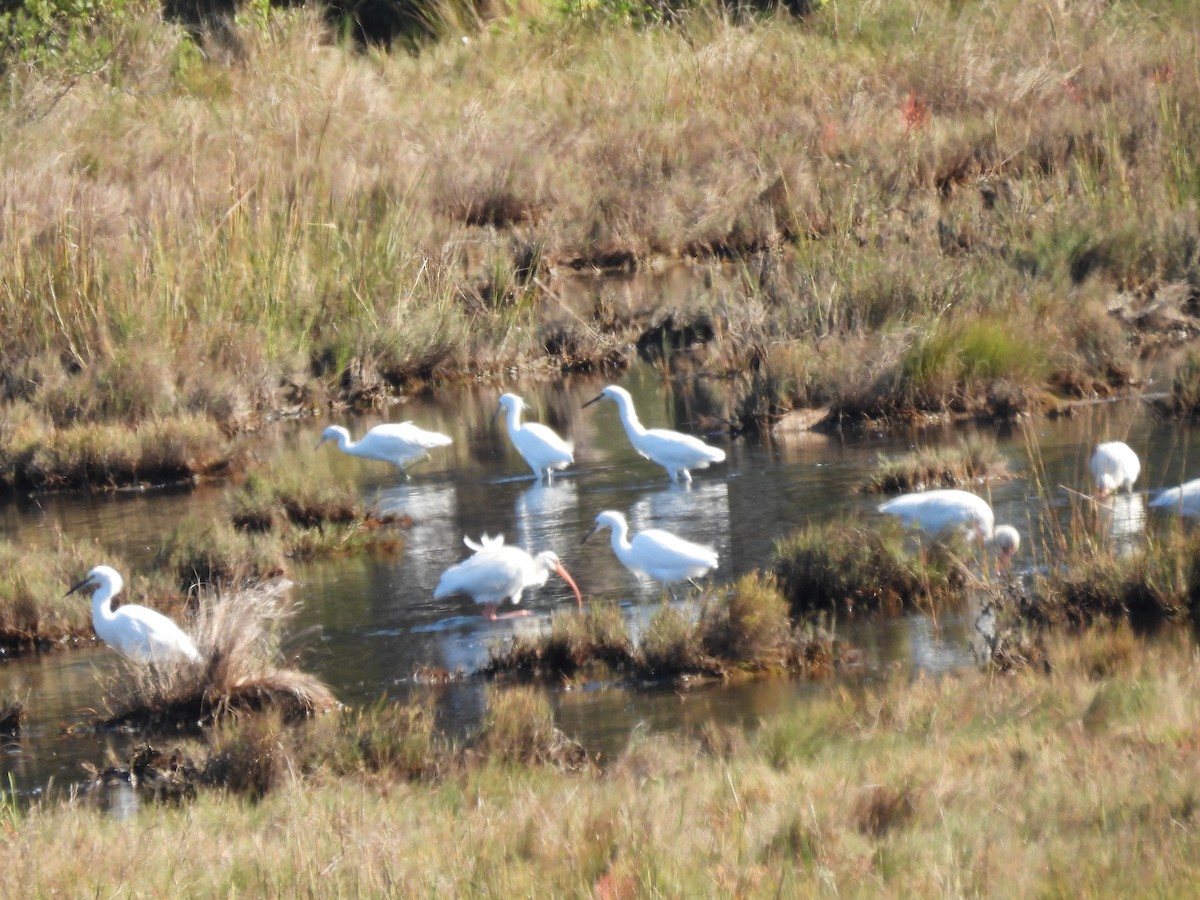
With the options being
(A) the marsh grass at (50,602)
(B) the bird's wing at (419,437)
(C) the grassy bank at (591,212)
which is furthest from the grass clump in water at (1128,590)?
(B) the bird's wing at (419,437)

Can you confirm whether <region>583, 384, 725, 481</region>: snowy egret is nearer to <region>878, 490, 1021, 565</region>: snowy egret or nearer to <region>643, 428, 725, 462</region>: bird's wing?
<region>643, 428, 725, 462</region>: bird's wing

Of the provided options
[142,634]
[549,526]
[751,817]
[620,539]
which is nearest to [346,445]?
[549,526]

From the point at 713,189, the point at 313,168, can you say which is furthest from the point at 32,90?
the point at 713,189

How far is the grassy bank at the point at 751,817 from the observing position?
4539mm

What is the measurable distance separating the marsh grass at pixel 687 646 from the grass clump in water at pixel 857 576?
1.98 ft

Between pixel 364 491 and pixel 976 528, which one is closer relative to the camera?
pixel 976 528

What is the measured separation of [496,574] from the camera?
9.18m

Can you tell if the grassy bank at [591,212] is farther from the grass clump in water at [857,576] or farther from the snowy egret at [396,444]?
the grass clump in water at [857,576]

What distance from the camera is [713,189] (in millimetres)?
23203

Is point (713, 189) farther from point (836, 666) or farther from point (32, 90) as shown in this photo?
point (836, 666)

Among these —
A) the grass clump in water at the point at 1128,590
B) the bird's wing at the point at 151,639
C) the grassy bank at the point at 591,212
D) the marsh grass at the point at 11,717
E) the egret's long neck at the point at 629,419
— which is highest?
the grassy bank at the point at 591,212

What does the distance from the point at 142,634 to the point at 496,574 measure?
1.81 m

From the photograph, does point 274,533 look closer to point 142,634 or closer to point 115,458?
point 142,634

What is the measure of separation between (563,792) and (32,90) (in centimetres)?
1789
